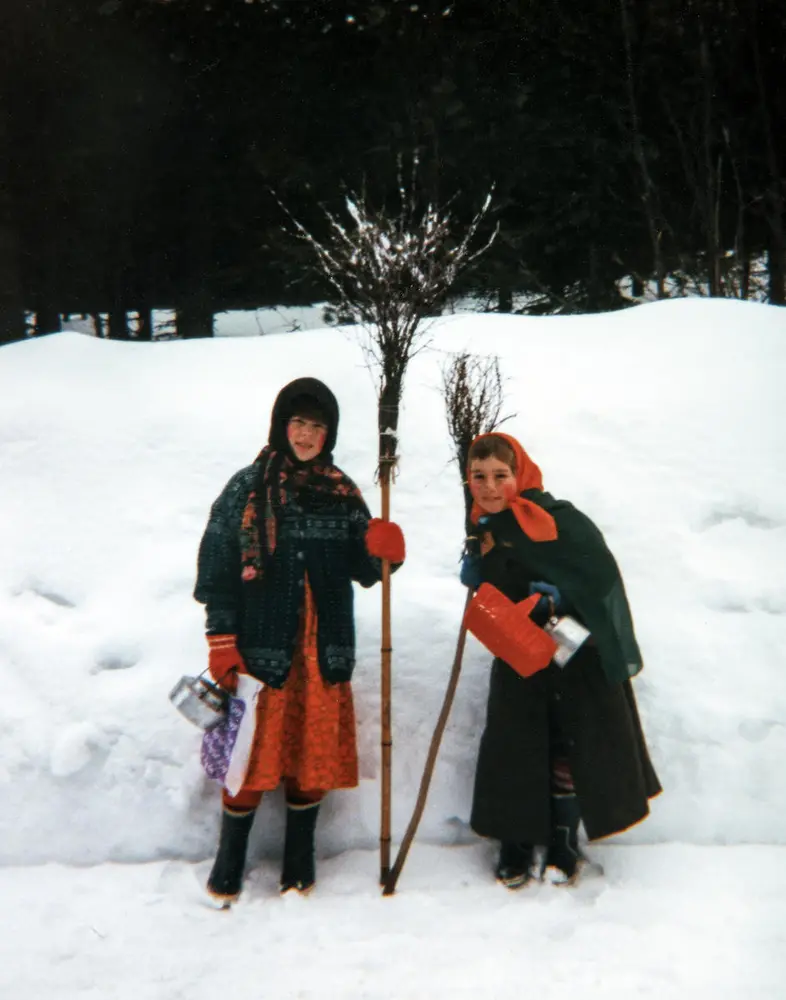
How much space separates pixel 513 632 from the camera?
2.67 metres

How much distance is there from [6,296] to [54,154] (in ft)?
6.24

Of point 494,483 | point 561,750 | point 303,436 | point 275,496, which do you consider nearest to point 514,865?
point 561,750

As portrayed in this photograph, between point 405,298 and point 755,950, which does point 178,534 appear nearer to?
point 405,298

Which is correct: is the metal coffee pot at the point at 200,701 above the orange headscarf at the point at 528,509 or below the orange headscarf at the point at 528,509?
below

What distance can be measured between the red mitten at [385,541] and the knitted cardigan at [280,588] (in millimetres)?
140

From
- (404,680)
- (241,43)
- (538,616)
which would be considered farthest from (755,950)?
(241,43)

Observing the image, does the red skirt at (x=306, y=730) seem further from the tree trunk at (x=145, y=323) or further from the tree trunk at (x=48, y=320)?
the tree trunk at (x=145, y=323)

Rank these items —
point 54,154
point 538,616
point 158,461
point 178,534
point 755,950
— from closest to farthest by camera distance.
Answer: point 755,950 < point 538,616 < point 178,534 < point 158,461 < point 54,154

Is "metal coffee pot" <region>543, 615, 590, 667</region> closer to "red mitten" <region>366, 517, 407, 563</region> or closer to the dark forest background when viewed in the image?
"red mitten" <region>366, 517, 407, 563</region>

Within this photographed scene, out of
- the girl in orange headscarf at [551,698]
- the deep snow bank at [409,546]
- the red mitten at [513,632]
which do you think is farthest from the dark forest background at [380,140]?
the red mitten at [513,632]

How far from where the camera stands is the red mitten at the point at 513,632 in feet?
8.76

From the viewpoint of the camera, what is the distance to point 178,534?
4078 mm

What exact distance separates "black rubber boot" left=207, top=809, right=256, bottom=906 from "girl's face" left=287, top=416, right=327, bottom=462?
1.32m

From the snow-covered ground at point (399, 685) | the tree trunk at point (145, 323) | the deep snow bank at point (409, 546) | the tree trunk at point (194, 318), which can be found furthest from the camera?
the tree trunk at point (145, 323)
